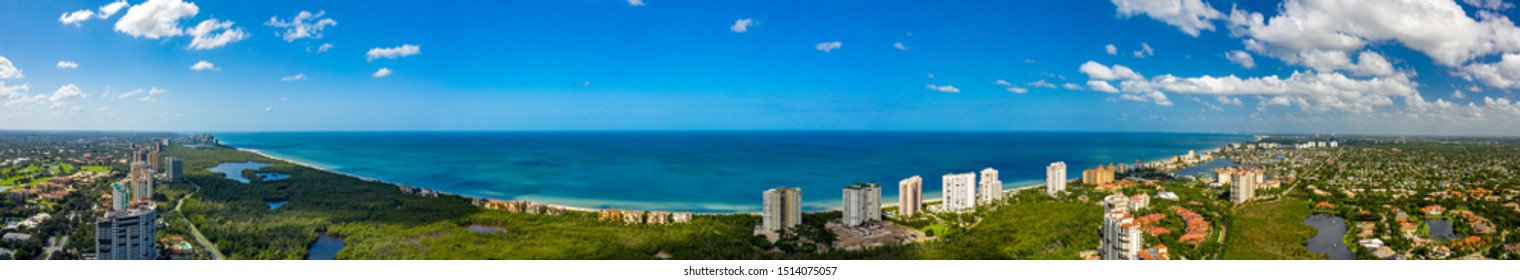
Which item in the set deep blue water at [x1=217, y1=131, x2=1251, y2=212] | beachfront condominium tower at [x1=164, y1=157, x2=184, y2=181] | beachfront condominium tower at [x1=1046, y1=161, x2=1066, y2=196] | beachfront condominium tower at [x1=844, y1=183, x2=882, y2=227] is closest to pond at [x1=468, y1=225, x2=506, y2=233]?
beachfront condominium tower at [x1=164, y1=157, x2=184, y2=181]

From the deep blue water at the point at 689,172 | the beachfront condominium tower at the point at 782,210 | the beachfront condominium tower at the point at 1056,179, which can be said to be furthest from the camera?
the deep blue water at the point at 689,172

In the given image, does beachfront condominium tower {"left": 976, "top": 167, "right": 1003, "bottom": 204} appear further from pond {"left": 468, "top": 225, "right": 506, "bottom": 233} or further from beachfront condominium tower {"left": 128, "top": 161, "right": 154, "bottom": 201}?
beachfront condominium tower {"left": 128, "top": 161, "right": 154, "bottom": 201}

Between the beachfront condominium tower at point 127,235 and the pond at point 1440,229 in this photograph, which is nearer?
the beachfront condominium tower at point 127,235

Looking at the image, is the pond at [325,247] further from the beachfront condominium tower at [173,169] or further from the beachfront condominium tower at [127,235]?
the beachfront condominium tower at [173,169]

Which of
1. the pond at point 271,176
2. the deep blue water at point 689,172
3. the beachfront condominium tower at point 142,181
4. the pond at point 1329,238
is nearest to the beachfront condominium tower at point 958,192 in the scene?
the deep blue water at point 689,172

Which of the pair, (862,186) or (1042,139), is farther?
(1042,139)

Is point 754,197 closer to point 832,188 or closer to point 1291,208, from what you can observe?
point 832,188

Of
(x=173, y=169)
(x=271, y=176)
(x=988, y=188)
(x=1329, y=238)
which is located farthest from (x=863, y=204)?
(x=271, y=176)

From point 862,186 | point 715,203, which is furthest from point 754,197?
point 862,186
